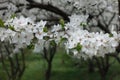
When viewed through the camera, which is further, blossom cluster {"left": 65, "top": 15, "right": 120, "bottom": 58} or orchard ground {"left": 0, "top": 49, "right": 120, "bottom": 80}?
orchard ground {"left": 0, "top": 49, "right": 120, "bottom": 80}

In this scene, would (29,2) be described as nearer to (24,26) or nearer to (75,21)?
(75,21)

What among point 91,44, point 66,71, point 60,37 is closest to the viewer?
point 91,44

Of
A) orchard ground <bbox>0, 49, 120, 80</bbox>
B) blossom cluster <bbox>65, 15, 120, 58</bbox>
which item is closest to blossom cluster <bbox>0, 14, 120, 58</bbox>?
blossom cluster <bbox>65, 15, 120, 58</bbox>

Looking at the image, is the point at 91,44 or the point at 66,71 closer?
the point at 91,44

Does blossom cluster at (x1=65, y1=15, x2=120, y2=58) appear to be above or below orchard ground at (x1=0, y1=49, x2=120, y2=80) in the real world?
above

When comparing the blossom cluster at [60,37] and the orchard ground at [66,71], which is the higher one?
the blossom cluster at [60,37]

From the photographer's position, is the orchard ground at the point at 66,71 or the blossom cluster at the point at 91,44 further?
the orchard ground at the point at 66,71

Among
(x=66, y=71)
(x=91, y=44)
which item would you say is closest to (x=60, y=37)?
(x=91, y=44)

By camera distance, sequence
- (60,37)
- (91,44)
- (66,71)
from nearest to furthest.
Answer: (91,44) → (60,37) → (66,71)

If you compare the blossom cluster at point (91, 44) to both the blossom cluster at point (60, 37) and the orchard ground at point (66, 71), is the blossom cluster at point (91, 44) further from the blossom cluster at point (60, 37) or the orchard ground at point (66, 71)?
the orchard ground at point (66, 71)

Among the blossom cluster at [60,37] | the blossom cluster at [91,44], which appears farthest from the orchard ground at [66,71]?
→ the blossom cluster at [91,44]

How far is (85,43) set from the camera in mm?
4305

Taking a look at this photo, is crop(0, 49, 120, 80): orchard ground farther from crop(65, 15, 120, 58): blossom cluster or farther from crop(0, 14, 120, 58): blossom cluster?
crop(65, 15, 120, 58): blossom cluster

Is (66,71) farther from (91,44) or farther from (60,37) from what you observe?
(91,44)
